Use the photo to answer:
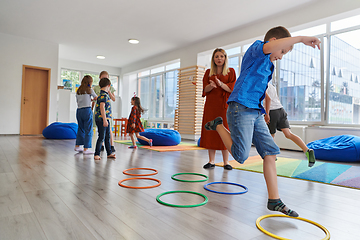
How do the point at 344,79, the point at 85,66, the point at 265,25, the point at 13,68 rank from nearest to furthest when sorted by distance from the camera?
1. the point at 344,79
2. the point at 265,25
3. the point at 13,68
4. the point at 85,66

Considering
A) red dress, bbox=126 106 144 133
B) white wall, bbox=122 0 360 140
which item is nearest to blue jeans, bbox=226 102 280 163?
red dress, bbox=126 106 144 133

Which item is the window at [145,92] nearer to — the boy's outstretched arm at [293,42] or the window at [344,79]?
the window at [344,79]

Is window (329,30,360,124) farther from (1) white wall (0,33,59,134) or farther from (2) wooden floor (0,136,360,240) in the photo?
(1) white wall (0,33,59,134)

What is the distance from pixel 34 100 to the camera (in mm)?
7582

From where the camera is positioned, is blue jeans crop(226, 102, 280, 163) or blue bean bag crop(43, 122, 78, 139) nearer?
blue jeans crop(226, 102, 280, 163)

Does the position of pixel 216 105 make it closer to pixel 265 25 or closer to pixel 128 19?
pixel 265 25

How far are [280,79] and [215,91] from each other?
388cm

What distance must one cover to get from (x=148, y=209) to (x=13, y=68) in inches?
301

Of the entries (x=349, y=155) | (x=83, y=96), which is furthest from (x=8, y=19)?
(x=349, y=155)

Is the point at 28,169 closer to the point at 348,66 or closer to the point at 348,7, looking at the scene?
the point at 348,7

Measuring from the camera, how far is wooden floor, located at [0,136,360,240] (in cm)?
123

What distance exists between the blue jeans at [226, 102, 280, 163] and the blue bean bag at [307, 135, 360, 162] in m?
2.94

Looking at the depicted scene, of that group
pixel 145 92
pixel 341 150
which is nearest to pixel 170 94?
pixel 145 92

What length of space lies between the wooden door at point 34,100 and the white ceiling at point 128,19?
1.10 metres
